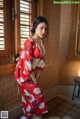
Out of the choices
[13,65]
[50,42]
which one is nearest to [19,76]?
[13,65]

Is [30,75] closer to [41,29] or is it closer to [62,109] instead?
[41,29]

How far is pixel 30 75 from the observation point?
4.95 ft

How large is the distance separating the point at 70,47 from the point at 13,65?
117 centimetres

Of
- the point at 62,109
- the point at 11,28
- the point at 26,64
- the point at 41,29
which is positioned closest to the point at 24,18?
the point at 11,28

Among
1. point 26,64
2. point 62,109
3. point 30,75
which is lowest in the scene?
point 62,109

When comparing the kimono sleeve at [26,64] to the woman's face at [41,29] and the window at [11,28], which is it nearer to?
the woman's face at [41,29]

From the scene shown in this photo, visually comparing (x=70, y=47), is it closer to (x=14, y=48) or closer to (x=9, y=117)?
(x=14, y=48)

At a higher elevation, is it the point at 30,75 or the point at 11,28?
the point at 11,28

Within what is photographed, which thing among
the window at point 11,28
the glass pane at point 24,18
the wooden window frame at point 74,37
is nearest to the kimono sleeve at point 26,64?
the window at point 11,28

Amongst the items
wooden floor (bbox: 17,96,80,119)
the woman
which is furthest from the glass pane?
wooden floor (bbox: 17,96,80,119)

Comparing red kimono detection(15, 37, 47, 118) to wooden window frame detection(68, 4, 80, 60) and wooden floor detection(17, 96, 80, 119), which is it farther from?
wooden window frame detection(68, 4, 80, 60)

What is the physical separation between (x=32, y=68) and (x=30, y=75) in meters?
0.08

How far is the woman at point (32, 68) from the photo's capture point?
148cm

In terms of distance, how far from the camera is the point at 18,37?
175cm
